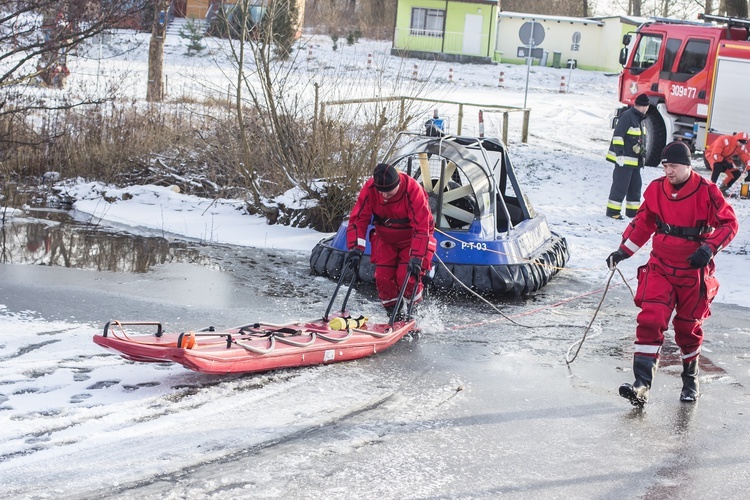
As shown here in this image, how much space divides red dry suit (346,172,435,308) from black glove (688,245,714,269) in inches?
91.5

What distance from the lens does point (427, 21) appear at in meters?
43.2

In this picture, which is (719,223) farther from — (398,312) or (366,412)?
(398,312)

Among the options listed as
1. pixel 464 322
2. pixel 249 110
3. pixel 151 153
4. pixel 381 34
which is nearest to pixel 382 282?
pixel 464 322

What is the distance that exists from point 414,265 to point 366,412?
191 cm

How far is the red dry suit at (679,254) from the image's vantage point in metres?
6.20

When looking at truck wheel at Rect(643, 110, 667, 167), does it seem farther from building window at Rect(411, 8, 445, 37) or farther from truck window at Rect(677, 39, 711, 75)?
building window at Rect(411, 8, 445, 37)

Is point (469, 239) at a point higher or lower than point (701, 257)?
lower

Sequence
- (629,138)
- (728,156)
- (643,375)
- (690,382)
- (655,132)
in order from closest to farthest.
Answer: (643,375)
(690,382)
(629,138)
(728,156)
(655,132)

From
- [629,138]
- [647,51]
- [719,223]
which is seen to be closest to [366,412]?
[719,223]

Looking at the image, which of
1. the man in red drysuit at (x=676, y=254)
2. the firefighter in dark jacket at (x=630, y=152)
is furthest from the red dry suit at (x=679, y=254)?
the firefighter in dark jacket at (x=630, y=152)

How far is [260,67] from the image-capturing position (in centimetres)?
1275

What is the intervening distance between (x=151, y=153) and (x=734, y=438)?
38.5 ft

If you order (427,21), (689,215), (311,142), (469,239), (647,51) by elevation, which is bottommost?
(469,239)

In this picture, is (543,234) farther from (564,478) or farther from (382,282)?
(564,478)
